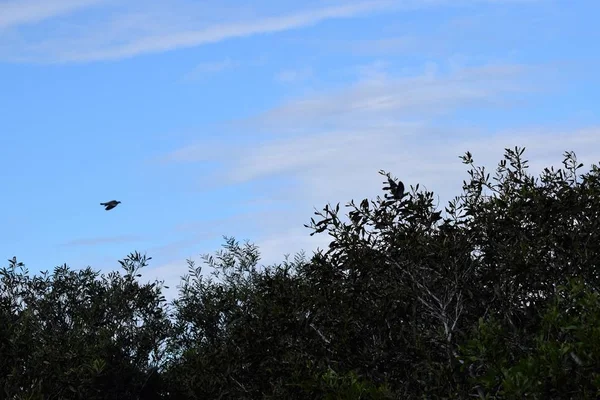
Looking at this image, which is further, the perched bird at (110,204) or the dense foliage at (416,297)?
the perched bird at (110,204)

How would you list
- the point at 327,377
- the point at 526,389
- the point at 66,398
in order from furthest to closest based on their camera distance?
the point at 66,398, the point at 327,377, the point at 526,389

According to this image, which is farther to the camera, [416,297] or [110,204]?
[110,204]

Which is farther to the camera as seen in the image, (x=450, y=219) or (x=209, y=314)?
(x=209, y=314)

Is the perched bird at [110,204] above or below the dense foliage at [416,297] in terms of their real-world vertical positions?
above

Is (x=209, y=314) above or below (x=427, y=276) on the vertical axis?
above

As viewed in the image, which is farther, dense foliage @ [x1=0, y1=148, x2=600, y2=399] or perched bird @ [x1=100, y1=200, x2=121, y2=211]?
perched bird @ [x1=100, y1=200, x2=121, y2=211]

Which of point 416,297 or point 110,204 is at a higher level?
point 110,204

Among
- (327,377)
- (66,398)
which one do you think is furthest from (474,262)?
(66,398)

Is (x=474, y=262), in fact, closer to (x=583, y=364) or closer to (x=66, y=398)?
(x=583, y=364)

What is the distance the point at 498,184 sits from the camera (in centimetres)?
2106

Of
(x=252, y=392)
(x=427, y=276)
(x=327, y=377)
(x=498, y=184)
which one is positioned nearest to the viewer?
(x=327, y=377)

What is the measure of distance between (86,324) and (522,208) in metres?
16.3

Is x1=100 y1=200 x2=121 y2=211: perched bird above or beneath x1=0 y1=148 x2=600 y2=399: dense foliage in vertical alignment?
above

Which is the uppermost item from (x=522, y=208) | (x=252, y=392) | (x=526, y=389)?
(x=522, y=208)
